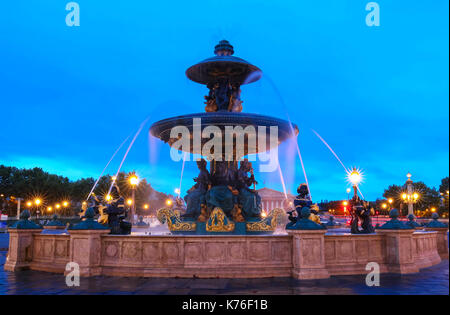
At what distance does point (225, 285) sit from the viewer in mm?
8336

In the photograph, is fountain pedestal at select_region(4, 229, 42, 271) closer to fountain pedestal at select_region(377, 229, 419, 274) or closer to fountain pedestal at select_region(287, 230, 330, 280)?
fountain pedestal at select_region(287, 230, 330, 280)

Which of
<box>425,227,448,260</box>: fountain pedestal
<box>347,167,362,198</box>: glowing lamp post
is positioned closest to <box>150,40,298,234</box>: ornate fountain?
<box>347,167,362,198</box>: glowing lamp post

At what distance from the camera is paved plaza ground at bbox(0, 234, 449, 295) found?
25.5 feet

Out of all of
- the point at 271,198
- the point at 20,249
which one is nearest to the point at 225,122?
the point at 20,249

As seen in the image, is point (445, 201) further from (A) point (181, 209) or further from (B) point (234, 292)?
(B) point (234, 292)

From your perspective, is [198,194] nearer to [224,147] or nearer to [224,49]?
[224,147]

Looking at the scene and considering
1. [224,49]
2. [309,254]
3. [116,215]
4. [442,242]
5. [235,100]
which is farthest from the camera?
[224,49]

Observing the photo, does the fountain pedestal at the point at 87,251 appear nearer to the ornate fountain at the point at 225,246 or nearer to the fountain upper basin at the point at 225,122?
the ornate fountain at the point at 225,246

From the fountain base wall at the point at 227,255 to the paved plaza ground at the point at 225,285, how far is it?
33 centimetres

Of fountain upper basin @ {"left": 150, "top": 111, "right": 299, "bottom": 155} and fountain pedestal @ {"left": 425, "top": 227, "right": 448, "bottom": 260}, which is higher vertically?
fountain upper basin @ {"left": 150, "top": 111, "right": 299, "bottom": 155}

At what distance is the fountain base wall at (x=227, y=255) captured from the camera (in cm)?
925

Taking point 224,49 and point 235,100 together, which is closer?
point 235,100

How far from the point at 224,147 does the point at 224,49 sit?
4.66m

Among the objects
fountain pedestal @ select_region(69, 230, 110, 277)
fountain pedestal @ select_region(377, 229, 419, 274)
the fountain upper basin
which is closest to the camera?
fountain pedestal @ select_region(69, 230, 110, 277)
